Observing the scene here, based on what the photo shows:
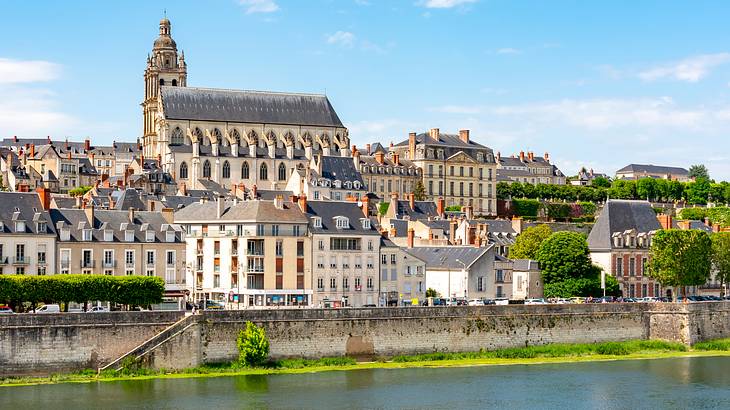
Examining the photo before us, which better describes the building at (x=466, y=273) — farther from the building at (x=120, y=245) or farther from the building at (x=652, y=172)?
the building at (x=652, y=172)

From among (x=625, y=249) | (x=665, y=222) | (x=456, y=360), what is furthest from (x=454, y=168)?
(x=456, y=360)

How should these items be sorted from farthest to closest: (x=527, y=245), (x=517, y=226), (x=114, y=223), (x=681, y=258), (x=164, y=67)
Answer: (x=164, y=67), (x=517, y=226), (x=527, y=245), (x=681, y=258), (x=114, y=223)

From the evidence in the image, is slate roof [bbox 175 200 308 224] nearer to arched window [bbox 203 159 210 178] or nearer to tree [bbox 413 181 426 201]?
arched window [bbox 203 159 210 178]

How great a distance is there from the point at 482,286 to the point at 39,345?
76.5 ft

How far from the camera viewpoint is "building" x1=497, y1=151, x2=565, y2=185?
455 feet

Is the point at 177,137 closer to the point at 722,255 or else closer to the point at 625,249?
the point at 625,249

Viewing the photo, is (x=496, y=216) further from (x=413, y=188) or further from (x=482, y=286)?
(x=482, y=286)

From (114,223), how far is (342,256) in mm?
9325

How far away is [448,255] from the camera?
59.1 metres

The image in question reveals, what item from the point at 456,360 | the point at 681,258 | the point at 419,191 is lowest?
the point at 456,360

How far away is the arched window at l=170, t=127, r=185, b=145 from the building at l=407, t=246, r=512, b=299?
152ft

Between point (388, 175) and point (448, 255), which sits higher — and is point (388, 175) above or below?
above

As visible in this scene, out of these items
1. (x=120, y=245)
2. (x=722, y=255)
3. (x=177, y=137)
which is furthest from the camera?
(x=177, y=137)

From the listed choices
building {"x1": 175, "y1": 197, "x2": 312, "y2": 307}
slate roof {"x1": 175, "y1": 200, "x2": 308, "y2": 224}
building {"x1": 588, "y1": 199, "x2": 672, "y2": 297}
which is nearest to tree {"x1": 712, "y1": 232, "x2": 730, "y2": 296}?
building {"x1": 588, "y1": 199, "x2": 672, "y2": 297}
